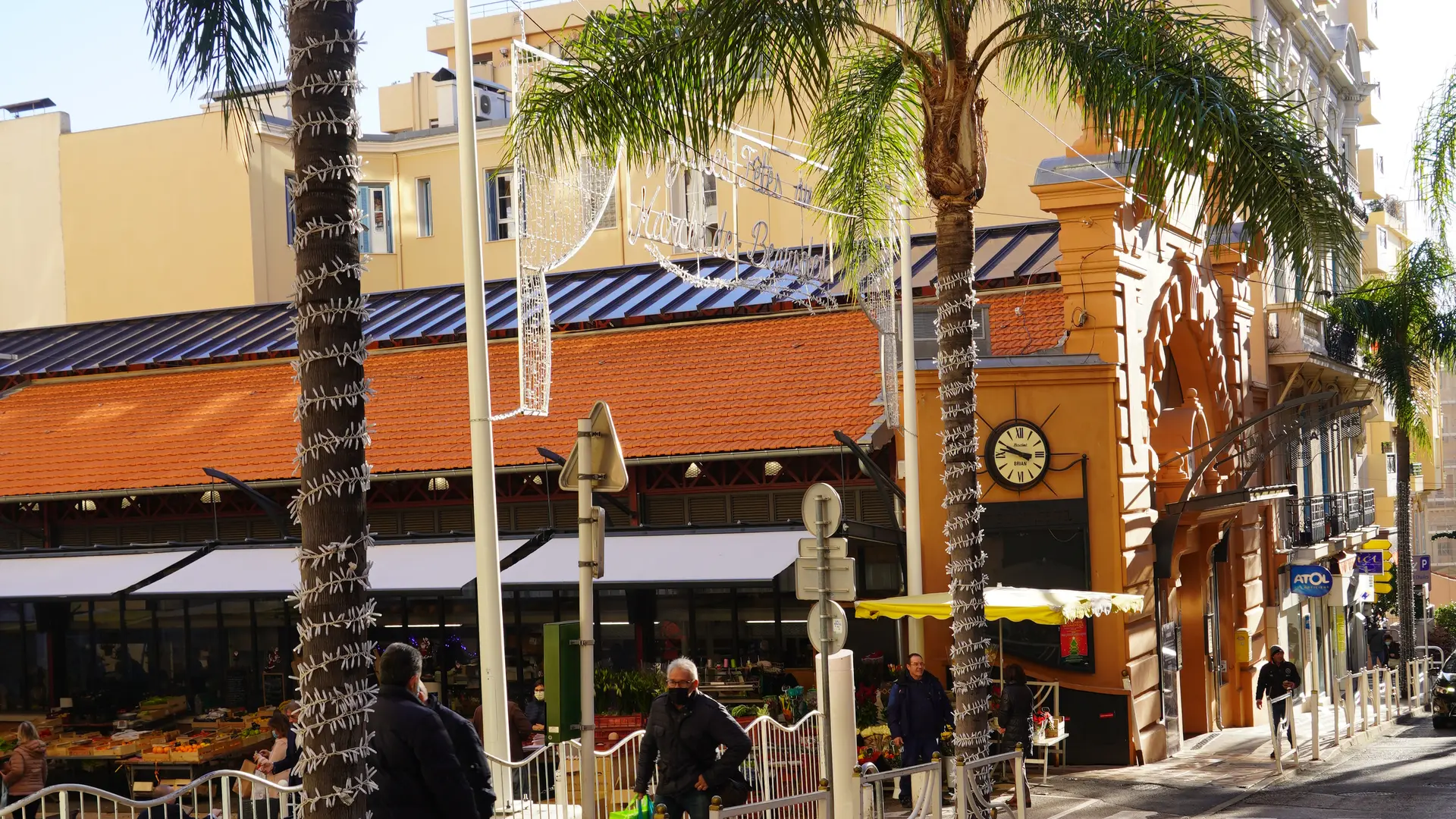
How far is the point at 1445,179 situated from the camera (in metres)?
12.3

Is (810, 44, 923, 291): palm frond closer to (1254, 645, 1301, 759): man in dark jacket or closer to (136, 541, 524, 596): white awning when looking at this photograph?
(136, 541, 524, 596): white awning

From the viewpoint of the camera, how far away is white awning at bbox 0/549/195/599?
68.9ft

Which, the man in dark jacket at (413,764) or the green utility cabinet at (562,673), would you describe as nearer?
the man in dark jacket at (413,764)

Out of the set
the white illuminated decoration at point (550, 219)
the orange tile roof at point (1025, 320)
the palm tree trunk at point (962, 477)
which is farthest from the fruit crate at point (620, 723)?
the orange tile roof at point (1025, 320)

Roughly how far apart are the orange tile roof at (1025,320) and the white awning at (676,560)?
14.1ft

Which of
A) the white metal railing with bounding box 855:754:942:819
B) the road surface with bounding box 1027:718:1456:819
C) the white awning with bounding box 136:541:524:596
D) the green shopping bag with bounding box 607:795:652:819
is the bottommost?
the road surface with bounding box 1027:718:1456:819

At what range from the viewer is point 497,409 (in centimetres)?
2281

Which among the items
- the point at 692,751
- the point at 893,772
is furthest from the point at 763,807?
the point at 893,772

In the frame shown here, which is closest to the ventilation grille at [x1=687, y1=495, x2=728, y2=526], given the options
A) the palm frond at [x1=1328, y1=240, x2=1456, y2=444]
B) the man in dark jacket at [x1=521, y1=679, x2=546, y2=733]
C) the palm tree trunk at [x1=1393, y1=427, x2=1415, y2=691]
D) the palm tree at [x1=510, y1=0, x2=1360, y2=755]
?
the man in dark jacket at [x1=521, y1=679, x2=546, y2=733]

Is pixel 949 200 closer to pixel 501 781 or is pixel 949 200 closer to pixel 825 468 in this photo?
pixel 501 781

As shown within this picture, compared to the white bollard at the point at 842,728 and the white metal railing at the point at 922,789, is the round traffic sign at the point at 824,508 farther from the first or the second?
the white metal railing at the point at 922,789

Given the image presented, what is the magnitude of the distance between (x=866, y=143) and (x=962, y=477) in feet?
15.5

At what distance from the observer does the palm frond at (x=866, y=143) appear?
15086 mm

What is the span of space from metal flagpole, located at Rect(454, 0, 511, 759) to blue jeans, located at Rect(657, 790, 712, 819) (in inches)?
89.6
